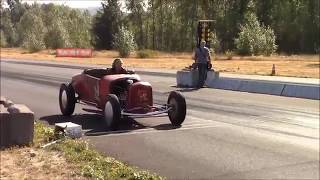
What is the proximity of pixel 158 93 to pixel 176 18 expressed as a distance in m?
12.1

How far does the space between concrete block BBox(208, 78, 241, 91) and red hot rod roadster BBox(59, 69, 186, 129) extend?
11156 mm

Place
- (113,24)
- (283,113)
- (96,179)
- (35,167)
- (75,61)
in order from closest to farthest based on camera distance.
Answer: (96,179), (35,167), (113,24), (283,113), (75,61)

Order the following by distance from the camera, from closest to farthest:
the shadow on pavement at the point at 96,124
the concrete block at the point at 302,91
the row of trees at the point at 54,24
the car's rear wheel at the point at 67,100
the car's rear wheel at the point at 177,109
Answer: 1. the row of trees at the point at 54,24
2. the shadow on pavement at the point at 96,124
3. the car's rear wheel at the point at 177,109
4. the car's rear wheel at the point at 67,100
5. the concrete block at the point at 302,91

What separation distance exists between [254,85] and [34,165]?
15.6 meters

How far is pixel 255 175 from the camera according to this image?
26.7 feet

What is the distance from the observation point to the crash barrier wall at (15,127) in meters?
8.89

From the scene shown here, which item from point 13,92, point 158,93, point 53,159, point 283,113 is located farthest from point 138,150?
point 13,92

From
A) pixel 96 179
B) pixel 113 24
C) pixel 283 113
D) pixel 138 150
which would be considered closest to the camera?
pixel 96 179

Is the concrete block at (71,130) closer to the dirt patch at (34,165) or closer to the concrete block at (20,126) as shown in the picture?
the concrete block at (20,126)

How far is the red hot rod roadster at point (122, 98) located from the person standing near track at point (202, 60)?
11000 mm

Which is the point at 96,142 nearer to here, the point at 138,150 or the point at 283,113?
the point at 138,150

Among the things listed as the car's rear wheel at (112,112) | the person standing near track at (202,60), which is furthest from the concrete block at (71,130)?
the person standing near track at (202,60)

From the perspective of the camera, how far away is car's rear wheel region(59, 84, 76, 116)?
1334cm

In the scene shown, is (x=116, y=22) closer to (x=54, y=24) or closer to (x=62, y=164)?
(x=54, y=24)
